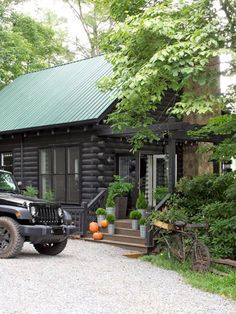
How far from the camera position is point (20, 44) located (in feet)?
87.2

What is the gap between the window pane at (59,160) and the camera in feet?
60.7

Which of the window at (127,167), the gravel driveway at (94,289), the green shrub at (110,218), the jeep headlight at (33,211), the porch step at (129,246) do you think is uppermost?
→ the window at (127,167)

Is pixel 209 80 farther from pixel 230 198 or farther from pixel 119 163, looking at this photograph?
pixel 119 163

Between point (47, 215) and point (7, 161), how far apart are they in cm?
1000

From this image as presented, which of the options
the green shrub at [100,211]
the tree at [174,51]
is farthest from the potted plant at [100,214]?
the tree at [174,51]

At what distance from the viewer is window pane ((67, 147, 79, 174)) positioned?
18.0 m

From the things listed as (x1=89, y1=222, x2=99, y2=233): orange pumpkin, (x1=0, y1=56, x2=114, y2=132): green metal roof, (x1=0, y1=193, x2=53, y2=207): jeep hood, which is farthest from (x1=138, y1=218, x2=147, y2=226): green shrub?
(x1=0, y1=56, x2=114, y2=132): green metal roof

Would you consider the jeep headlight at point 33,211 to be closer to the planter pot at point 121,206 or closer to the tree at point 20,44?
the planter pot at point 121,206

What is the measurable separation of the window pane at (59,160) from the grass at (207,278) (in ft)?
22.8

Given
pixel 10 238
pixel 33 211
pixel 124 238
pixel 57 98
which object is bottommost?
pixel 124 238

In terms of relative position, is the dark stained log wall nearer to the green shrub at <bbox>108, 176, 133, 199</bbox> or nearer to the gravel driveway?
the green shrub at <bbox>108, 176, 133, 199</bbox>

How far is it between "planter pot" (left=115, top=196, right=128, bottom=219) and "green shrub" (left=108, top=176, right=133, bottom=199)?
0.16 meters

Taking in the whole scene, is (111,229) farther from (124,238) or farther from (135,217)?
(135,217)

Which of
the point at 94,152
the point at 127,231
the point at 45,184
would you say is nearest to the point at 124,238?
the point at 127,231
